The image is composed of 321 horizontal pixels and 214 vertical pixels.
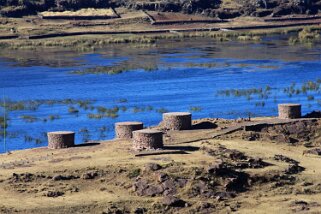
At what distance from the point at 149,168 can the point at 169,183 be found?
95 cm

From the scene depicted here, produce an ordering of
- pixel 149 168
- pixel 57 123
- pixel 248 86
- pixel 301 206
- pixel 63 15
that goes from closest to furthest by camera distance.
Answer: pixel 301 206
pixel 149 168
pixel 57 123
pixel 248 86
pixel 63 15

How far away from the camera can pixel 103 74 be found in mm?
59719

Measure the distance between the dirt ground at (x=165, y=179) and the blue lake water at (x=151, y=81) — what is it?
674cm

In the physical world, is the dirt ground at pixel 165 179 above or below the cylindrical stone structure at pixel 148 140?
below

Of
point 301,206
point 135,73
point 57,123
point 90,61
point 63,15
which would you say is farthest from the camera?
point 63,15

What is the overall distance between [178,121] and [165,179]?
6.35m

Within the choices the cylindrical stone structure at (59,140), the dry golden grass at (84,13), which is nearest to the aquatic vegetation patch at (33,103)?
the cylindrical stone structure at (59,140)

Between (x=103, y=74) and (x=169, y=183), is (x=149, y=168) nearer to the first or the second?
(x=169, y=183)

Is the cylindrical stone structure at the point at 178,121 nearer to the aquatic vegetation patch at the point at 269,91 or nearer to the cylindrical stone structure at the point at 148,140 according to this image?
the cylindrical stone structure at the point at 148,140

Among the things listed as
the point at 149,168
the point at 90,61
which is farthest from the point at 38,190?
the point at 90,61

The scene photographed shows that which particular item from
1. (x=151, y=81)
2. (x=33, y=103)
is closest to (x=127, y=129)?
(x=33, y=103)

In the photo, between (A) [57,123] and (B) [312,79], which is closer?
(A) [57,123]

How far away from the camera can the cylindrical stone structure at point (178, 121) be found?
101ft

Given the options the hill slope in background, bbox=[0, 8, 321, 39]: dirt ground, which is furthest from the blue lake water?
the hill slope in background
